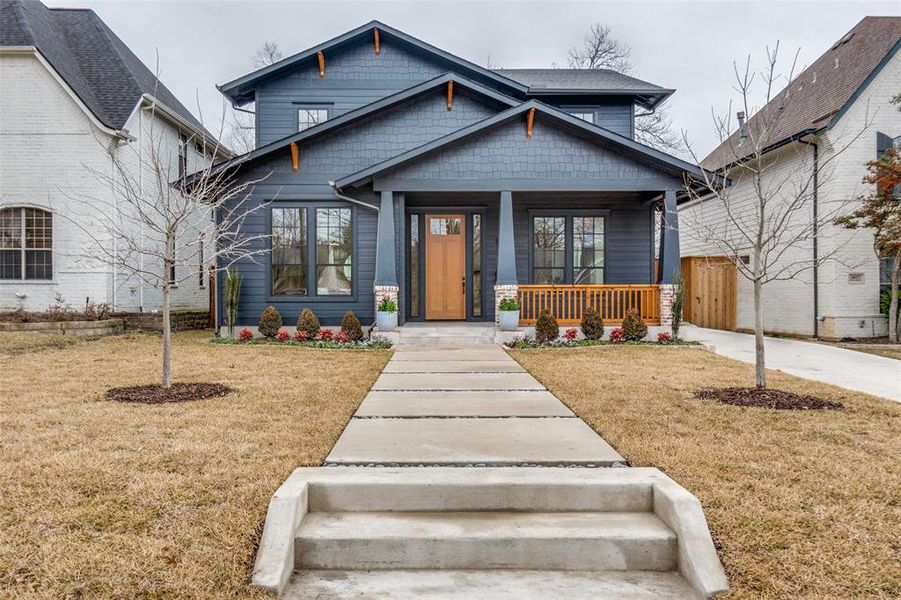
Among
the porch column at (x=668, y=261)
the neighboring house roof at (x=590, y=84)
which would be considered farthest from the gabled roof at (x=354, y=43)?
the porch column at (x=668, y=261)

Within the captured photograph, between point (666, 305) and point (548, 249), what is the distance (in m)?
3.04

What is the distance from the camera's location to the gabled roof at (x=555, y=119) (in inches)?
437

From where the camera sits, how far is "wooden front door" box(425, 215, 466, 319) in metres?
13.5

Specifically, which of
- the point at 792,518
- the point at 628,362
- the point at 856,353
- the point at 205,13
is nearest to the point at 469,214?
the point at 628,362

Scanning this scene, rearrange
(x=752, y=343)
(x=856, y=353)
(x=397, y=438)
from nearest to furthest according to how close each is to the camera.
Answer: (x=397, y=438), (x=856, y=353), (x=752, y=343)

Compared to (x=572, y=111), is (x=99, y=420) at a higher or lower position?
lower

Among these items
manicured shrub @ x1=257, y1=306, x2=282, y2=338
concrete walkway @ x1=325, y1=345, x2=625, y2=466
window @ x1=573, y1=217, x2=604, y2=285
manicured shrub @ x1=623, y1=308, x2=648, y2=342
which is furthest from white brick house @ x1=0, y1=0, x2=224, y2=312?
manicured shrub @ x1=623, y1=308, x2=648, y2=342

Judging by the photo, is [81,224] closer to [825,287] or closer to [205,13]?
[825,287]

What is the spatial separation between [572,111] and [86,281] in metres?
12.7

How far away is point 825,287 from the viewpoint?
13117 mm

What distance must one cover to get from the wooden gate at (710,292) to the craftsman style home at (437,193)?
14.3 feet

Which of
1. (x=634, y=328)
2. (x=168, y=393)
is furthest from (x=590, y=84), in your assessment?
(x=168, y=393)

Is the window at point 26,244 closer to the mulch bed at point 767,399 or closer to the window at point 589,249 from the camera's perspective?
the window at point 589,249

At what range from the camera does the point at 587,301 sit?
11898 millimetres
